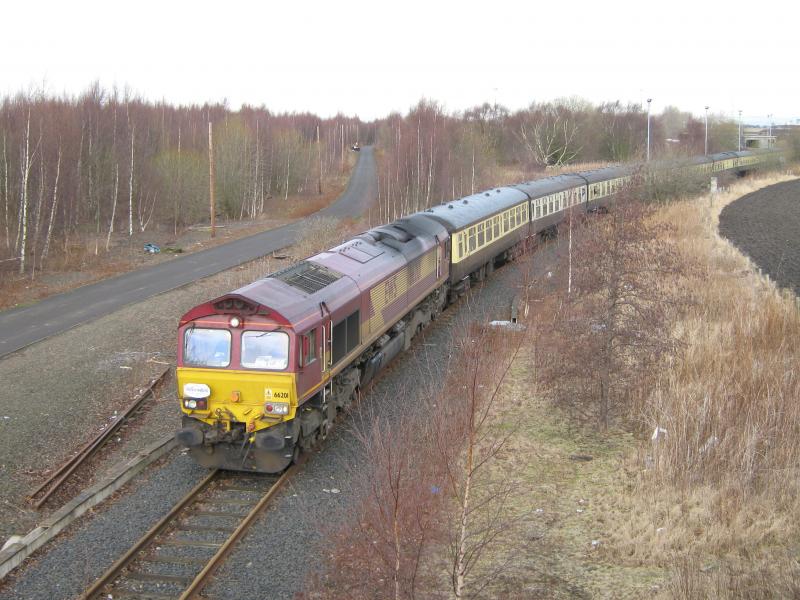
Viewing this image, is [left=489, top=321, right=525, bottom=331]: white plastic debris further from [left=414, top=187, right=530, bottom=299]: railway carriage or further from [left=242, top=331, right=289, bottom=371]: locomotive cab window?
[left=242, top=331, right=289, bottom=371]: locomotive cab window

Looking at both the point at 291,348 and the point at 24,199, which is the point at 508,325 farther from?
the point at 24,199

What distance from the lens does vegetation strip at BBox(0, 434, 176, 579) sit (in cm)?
946

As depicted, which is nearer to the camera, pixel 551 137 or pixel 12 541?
pixel 12 541

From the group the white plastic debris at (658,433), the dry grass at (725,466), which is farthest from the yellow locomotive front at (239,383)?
the white plastic debris at (658,433)

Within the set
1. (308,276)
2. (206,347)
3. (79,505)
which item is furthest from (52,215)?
(79,505)

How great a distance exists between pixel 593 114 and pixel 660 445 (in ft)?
223

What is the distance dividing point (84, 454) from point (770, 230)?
30722 mm

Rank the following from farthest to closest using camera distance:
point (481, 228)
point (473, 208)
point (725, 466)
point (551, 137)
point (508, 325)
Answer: point (551, 137) → point (473, 208) → point (481, 228) → point (508, 325) → point (725, 466)

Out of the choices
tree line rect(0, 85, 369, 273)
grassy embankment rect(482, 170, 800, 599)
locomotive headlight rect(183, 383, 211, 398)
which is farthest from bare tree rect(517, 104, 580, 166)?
locomotive headlight rect(183, 383, 211, 398)

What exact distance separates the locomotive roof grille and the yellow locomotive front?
4.90 feet

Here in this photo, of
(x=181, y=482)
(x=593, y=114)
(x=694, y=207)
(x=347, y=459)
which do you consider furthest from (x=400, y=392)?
(x=593, y=114)

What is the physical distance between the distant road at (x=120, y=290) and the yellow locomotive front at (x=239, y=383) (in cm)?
1048

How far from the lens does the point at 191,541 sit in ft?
33.1

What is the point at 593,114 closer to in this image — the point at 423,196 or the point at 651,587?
the point at 423,196
